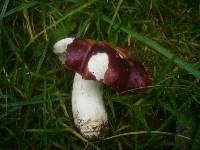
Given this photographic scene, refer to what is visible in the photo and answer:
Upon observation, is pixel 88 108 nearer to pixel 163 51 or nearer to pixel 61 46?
pixel 61 46

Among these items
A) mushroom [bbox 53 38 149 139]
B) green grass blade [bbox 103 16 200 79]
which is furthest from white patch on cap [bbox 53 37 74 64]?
Answer: green grass blade [bbox 103 16 200 79]

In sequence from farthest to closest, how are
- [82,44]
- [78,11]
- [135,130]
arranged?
[78,11] < [135,130] < [82,44]

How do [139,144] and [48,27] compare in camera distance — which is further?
[48,27]

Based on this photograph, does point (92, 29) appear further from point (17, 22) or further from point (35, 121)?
point (35, 121)

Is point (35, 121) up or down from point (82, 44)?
down

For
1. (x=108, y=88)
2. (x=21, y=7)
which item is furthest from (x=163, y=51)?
(x=21, y=7)

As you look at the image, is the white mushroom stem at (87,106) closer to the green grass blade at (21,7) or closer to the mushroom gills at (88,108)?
the mushroom gills at (88,108)

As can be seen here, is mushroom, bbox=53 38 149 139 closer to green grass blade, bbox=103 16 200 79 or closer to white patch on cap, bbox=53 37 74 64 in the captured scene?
white patch on cap, bbox=53 37 74 64

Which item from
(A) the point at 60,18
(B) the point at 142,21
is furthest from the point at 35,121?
(B) the point at 142,21
